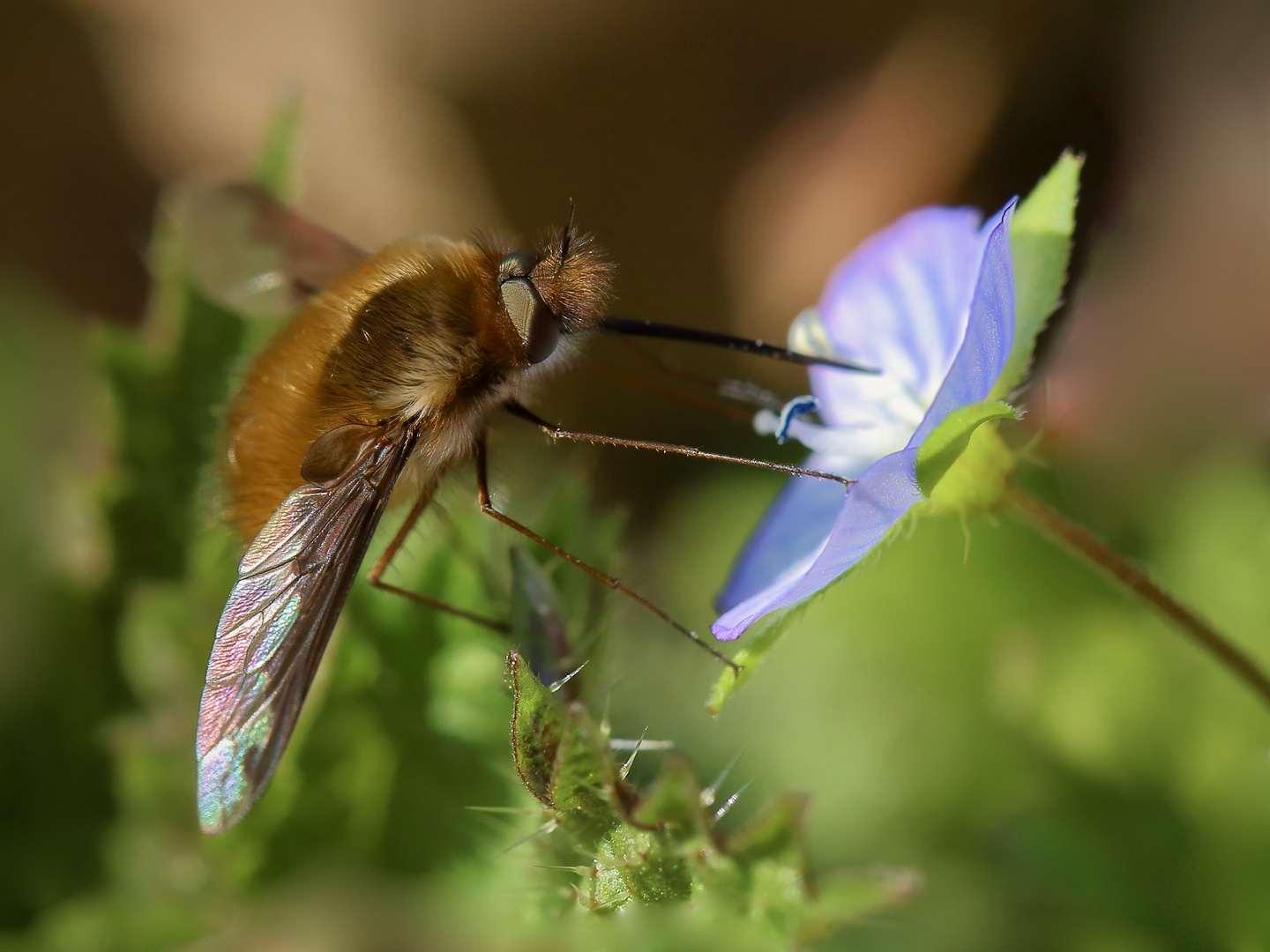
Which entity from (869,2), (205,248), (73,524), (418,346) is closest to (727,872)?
(418,346)

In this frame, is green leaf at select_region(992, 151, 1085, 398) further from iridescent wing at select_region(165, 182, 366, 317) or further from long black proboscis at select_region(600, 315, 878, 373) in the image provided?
iridescent wing at select_region(165, 182, 366, 317)

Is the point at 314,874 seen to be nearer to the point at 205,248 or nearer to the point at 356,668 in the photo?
the point at 356,668

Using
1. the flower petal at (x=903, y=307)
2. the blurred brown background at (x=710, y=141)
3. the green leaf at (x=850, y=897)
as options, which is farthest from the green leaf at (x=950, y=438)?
the blurred brown background at (x=710, y=141)

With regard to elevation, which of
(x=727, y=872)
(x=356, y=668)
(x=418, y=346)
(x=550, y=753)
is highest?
(x=418, y=346)

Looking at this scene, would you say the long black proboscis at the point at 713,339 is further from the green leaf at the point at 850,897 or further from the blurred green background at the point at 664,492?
the green leaf at the point at 850,897

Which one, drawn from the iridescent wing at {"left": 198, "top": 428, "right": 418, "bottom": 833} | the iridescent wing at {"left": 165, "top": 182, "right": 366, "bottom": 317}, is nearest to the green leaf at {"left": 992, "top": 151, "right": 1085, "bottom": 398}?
the iridescent wing at {"left": 198, "top": 428, "right": 418, "bottom": 833}

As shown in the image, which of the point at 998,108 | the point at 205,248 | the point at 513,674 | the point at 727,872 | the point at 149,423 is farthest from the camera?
the point at 998,108

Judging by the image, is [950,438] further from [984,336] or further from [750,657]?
[750,657]
